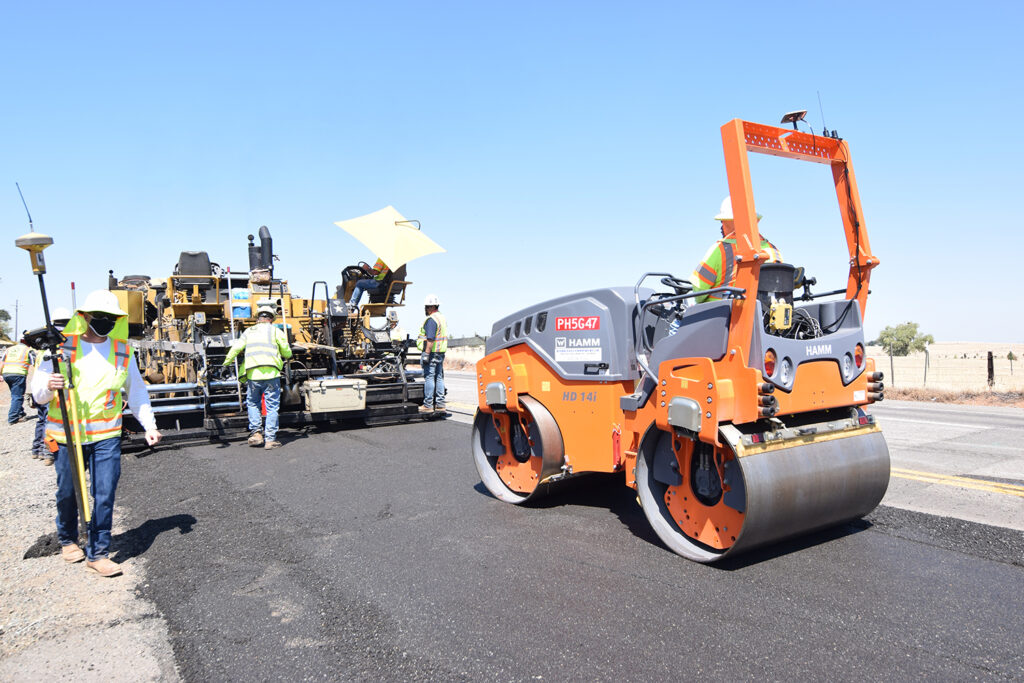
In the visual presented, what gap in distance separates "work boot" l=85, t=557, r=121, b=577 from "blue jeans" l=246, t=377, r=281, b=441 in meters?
4.50

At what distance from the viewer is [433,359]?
10.8 meters

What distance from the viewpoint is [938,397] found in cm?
1506

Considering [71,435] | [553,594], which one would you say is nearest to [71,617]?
[71,435]

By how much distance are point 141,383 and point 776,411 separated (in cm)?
412

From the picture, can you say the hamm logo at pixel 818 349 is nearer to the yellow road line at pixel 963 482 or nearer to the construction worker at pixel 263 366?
the yellow road line at pixel 963 482

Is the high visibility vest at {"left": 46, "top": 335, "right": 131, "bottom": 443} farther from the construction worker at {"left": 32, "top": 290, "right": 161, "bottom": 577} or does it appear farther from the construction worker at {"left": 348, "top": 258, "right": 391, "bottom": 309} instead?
the construction worker at {"left": 348, "top": 258, "right": 391, "bottom": 309}

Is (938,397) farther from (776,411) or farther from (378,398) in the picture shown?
(776,411)

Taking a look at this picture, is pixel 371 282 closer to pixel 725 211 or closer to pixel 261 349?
pixel 261 349

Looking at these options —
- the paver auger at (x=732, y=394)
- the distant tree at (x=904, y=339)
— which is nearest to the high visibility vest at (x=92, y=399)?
the paver auger at (x=732, y=394)

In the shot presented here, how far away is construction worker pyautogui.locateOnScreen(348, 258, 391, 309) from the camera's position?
36.9 feet

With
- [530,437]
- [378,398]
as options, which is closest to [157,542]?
[530,437]

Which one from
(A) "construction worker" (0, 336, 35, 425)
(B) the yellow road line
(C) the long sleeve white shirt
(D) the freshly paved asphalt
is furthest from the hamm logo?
(A) "construction worker" (0, 336, 35, 425)

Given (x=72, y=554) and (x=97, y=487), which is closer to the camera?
(x=97, y=487)

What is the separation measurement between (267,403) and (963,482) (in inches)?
301
